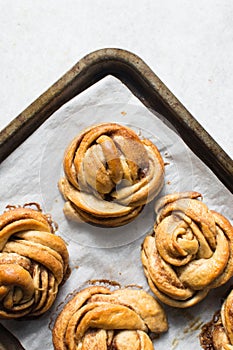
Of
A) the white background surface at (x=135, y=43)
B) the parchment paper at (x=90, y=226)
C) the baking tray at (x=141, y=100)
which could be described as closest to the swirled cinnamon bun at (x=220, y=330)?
the parchment paper at (x=90, y=226)

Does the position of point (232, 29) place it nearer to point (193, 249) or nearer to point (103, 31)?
point (103, 31)

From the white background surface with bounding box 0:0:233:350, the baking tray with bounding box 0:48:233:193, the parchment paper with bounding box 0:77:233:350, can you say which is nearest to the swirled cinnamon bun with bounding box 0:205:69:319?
the parchment paper with bounding box 0:77:233:350

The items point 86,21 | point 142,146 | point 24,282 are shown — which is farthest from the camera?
point 86,21

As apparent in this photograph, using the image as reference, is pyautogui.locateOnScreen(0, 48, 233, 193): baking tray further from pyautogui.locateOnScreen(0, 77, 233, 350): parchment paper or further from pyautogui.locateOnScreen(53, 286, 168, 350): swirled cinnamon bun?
pyautogui.locateOnScreen(53, 286, 168, 350): swirled cinnamon bun

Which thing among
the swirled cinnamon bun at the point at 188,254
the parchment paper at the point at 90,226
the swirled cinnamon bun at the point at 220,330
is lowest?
the swirled cinnamon bun at the point at 220,330

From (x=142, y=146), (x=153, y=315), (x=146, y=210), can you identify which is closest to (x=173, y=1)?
(x=142, y=146)

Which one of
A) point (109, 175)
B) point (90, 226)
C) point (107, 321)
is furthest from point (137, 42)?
point (107, 321)

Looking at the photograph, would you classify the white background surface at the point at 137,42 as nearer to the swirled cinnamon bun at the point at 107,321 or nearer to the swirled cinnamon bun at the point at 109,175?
the swirled cinnamon bun at the point at 109,175

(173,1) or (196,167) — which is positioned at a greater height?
(173,1)
